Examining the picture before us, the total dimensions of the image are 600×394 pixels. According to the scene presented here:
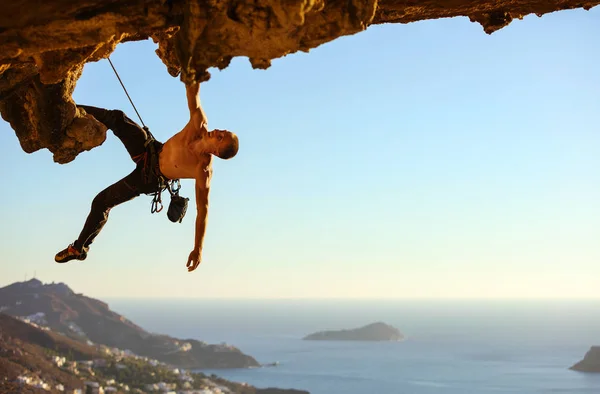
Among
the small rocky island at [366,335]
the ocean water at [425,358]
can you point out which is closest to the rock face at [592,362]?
the ocean water at [425,358]

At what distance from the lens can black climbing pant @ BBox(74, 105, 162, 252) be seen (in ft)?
22.0

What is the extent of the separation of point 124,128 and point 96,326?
4255cm

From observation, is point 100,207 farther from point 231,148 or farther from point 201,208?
point 231,148

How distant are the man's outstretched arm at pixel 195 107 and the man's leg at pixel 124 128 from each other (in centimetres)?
118

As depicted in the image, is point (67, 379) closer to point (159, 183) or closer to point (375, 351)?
point (159, 183)

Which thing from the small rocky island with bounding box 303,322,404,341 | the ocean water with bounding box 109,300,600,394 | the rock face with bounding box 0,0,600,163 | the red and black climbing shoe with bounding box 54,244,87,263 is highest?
the rock face with bounding box 0,0,600,163

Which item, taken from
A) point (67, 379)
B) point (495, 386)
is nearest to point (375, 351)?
point (495, 386)

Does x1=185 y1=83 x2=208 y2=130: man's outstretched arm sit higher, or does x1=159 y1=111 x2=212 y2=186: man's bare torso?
x1=185 y1=83 x2=208 y2=130: man's outstretched arm

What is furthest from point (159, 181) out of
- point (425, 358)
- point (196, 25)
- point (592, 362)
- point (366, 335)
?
point (366, 335)

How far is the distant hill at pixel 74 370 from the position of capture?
27.6m

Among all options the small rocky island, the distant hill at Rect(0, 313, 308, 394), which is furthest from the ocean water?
the distant hill at Rect(0, 313, 308, 394)

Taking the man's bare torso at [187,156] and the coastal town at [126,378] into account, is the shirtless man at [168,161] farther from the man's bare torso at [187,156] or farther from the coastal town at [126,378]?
the coastal town at [126,378]

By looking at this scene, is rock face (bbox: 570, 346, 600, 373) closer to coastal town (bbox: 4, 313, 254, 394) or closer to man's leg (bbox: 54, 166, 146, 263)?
coastal town (bbox: 4, 313, 254, 394)

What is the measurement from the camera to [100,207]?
679 centimetres
